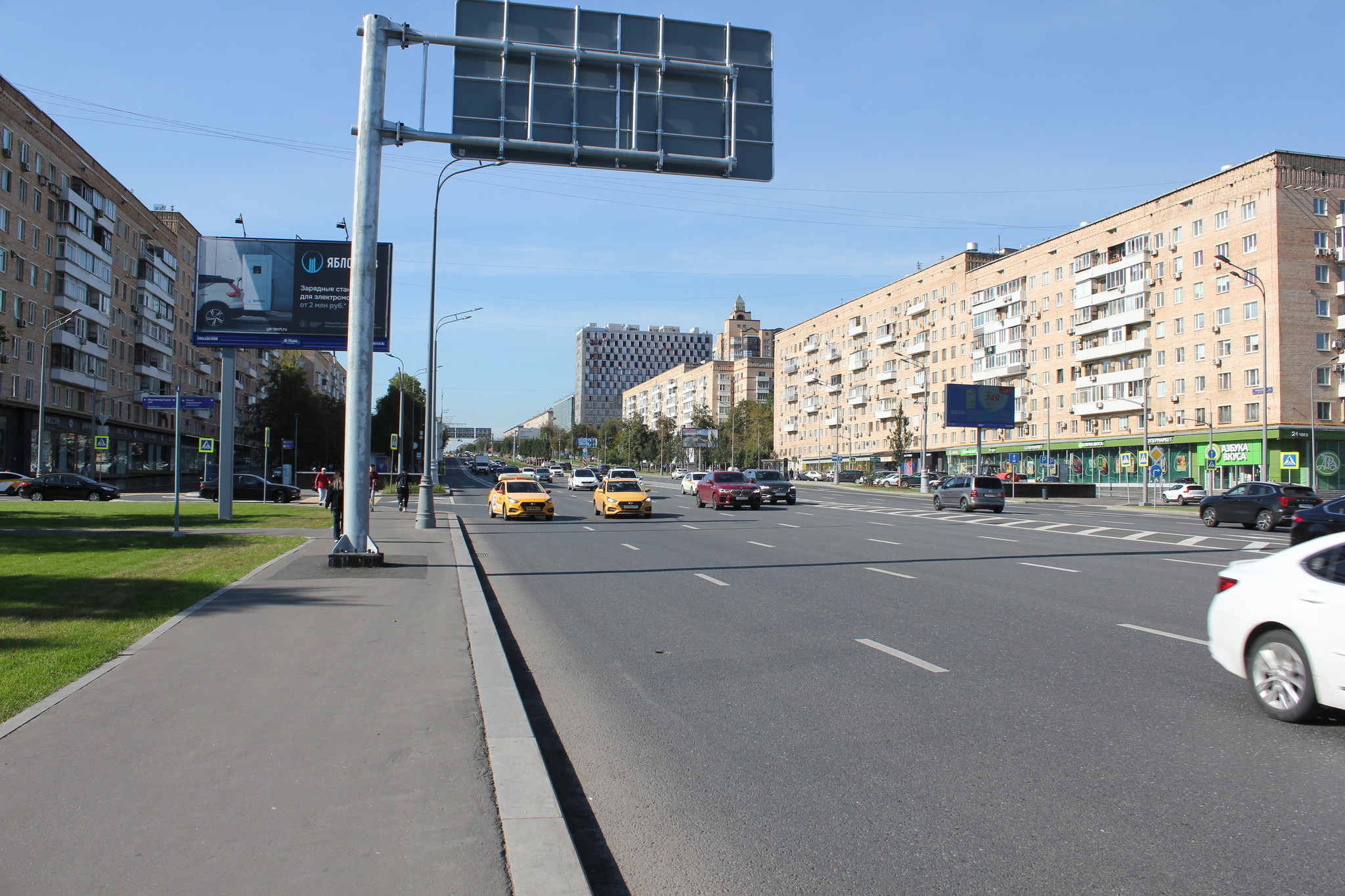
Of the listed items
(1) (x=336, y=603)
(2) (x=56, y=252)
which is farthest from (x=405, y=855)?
(2) (x=56, y=252)

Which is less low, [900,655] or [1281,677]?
[1281,677]

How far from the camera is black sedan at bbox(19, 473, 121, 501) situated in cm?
4103

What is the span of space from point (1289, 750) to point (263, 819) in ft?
18.2

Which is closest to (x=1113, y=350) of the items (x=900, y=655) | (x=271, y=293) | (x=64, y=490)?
(x=271, y=293)

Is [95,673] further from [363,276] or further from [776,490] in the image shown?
[776,490]

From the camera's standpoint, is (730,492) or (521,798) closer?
(521,798)

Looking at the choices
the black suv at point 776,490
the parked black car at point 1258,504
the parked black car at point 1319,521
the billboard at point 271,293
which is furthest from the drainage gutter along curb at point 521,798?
the black suv at point 776,490

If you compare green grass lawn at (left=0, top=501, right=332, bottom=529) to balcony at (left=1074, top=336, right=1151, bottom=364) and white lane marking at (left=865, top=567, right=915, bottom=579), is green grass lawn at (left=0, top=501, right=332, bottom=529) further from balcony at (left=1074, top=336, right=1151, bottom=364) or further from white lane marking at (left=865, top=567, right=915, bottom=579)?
balcony at (left=1074, top=336, right=1151, bottom=364)

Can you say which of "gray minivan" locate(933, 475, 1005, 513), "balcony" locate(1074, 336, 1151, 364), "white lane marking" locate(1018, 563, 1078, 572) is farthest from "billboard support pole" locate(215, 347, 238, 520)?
"balcony" locate(1074, 336, 1151, 364)

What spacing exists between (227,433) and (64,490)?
19.4m

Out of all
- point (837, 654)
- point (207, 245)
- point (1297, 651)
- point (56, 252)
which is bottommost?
point (837, 654)

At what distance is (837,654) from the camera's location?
8367 millimetres

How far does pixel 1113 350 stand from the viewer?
229 ft

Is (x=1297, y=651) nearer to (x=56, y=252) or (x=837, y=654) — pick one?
(x=837, y=654)
